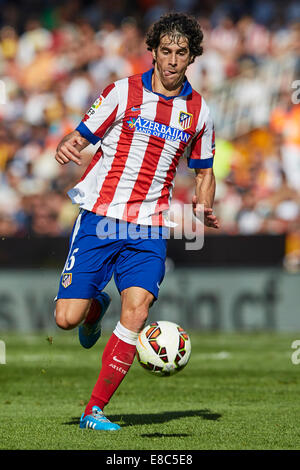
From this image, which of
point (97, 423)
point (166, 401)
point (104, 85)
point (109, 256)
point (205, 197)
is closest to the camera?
point (97, 423)

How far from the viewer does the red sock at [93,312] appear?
268 inches

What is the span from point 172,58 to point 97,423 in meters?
2.59

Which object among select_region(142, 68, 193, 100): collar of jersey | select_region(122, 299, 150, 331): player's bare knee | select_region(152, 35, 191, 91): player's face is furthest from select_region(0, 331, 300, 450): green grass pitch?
select_region(152, 35, 191, 91): player's face

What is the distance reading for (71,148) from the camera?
20.6ft

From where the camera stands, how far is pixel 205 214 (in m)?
6.62

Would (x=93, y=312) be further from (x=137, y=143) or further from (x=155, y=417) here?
(x=137, y=143)

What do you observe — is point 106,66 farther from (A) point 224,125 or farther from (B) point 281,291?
(B) point 281,291

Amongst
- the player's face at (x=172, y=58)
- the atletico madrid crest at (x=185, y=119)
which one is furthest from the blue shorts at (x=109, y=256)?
the player's face at (x=172, y=58)

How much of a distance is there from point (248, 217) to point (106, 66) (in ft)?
16.3

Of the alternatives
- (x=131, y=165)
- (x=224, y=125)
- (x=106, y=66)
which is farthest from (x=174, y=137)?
(x=106, y=66)

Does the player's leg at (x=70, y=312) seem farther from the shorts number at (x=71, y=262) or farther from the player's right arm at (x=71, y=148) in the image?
the player's right arm at (x=71, y=148)

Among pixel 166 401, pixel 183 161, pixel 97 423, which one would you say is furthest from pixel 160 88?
pixel 183 161

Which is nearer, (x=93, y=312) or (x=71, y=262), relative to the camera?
(x=71, y=262)

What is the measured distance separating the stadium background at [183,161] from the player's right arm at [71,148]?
6415 mm
